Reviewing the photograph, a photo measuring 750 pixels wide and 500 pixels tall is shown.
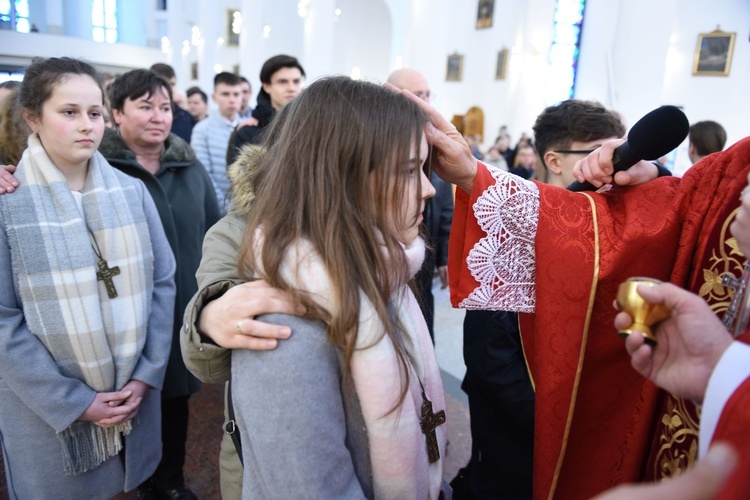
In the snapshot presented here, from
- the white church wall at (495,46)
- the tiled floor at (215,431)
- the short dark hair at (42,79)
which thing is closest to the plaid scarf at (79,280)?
the short dark hair at (42,79)

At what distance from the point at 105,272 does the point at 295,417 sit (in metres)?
1.19

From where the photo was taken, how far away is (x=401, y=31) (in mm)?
16844

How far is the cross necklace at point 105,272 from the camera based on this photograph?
177 cm

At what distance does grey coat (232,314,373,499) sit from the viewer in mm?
899

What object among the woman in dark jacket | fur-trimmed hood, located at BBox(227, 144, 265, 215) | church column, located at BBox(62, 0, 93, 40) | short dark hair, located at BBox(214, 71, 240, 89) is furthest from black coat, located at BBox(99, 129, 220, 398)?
church column, located at BBox(62, 0, 93, 40)

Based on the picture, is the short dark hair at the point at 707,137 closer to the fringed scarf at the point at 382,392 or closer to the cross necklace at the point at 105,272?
the fringed scarf at the point at 382,392

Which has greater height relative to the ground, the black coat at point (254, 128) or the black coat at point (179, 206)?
the black coat at point (254, 128)

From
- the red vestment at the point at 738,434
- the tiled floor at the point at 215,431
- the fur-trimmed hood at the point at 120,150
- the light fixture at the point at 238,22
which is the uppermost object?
the light fixture at the point at 238,22

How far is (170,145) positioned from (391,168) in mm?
1903

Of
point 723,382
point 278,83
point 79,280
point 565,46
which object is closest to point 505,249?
point 723,382

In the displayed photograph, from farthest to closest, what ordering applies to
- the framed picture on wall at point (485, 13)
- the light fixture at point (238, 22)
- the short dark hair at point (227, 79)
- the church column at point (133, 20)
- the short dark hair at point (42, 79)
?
the church column at point (133, 20) < the framed picture on wall at point (485, 13) < the light fixture at point (238, 22) < the short dark hair at point (227, 79) < the short dark hair at point (42, 79)

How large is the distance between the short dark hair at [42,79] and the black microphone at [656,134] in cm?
174

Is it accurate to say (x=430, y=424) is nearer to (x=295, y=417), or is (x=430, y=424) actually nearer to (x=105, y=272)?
(x=295, y=417)

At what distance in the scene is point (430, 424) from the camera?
1.14 metres
